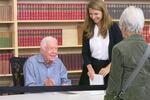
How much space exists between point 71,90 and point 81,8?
2.67 m

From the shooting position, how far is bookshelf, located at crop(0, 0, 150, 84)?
17.6 ft

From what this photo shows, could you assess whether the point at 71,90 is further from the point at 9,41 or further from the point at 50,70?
the point at 9,41

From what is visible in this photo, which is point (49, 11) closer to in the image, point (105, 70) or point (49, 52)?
point (105, 70)

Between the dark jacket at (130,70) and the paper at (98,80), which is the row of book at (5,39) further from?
the dark jacket at (130,70)

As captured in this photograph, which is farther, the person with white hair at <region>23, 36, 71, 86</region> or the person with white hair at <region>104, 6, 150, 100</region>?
the person with white hair at <region>23, 36, 71, 86</region>

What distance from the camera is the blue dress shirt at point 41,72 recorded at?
3547 mm

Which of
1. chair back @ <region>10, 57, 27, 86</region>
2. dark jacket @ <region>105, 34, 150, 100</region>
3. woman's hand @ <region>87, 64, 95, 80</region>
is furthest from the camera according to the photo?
woman's hand @ <region>87, 64, 95, 80</region>

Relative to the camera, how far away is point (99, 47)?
13.6ft

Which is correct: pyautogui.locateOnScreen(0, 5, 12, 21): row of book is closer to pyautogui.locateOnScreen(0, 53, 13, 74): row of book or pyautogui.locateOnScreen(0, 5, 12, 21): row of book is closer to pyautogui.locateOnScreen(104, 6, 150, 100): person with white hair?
pyautogui.locateOnScreen(0, 53, 13, 74): row of book

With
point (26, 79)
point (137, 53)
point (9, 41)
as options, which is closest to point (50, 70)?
point (26, 79)

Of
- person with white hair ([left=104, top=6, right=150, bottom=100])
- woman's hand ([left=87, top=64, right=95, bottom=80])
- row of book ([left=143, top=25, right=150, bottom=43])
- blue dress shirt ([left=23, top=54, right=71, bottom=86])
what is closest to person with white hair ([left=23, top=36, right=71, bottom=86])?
blue dress shirt ([left=23, top=54, right=71, bottom=86])

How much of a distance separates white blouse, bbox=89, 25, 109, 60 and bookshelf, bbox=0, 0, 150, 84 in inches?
56.8

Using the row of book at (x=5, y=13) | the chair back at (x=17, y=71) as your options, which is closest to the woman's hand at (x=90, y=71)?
the chair back at (x=17, y=71)

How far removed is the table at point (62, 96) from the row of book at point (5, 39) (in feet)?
7.98
